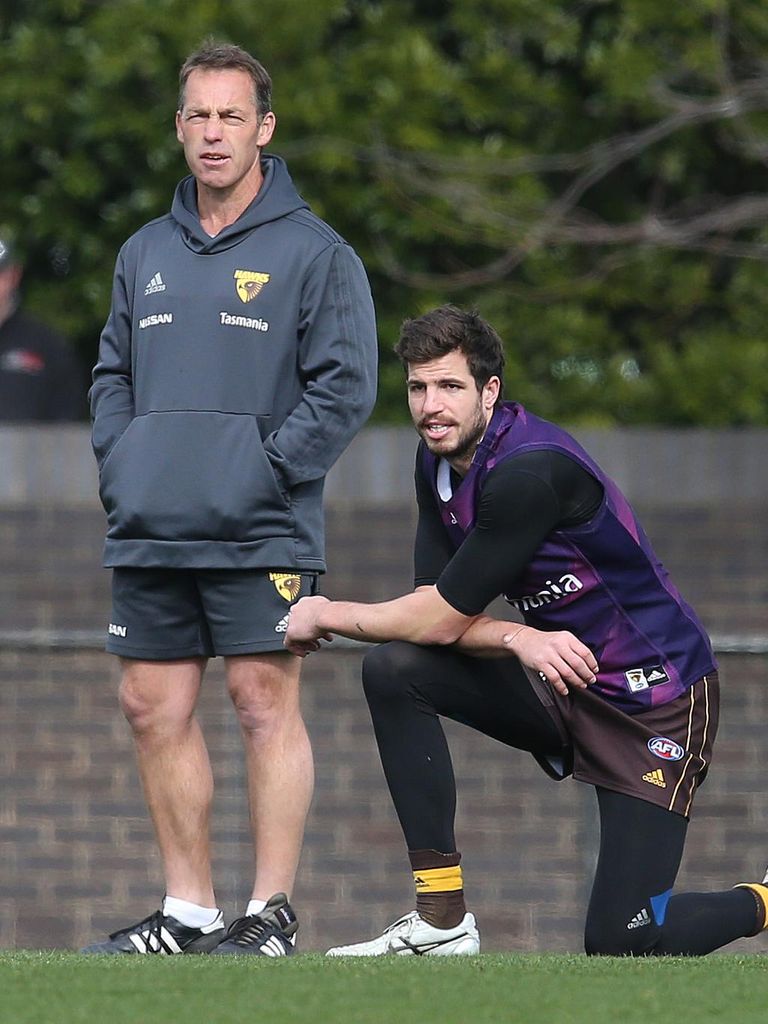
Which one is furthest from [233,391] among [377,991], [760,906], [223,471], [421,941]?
[760,906]

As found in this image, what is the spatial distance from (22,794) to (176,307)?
3.60 meters

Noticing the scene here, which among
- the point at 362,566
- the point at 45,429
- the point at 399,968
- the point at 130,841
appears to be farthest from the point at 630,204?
the point at 399,968

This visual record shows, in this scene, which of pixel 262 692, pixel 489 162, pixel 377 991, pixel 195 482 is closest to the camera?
pixel 377 991

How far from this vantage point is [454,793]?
5176 millimetres

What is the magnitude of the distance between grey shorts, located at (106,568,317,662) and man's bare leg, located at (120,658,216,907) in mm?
55

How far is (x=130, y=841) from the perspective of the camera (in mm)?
8289

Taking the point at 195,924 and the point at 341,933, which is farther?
the point at 341,933

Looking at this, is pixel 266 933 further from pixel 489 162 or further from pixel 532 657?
pixel 489 162

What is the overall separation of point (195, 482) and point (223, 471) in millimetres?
70

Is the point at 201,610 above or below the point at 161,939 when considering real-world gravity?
above

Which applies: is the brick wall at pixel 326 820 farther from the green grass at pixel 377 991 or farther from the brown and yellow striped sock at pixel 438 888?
the green grass at pixel 377 991

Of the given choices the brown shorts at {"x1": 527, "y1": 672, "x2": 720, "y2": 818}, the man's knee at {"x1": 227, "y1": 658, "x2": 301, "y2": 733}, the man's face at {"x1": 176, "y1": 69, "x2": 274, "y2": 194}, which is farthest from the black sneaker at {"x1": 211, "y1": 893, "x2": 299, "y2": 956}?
the man's face at {"x1": 176, "y1": 69, "x2": 274, "y2": 194}

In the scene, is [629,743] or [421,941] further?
[629,743]

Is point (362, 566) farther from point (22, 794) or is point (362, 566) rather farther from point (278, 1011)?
point (278, 1011)
